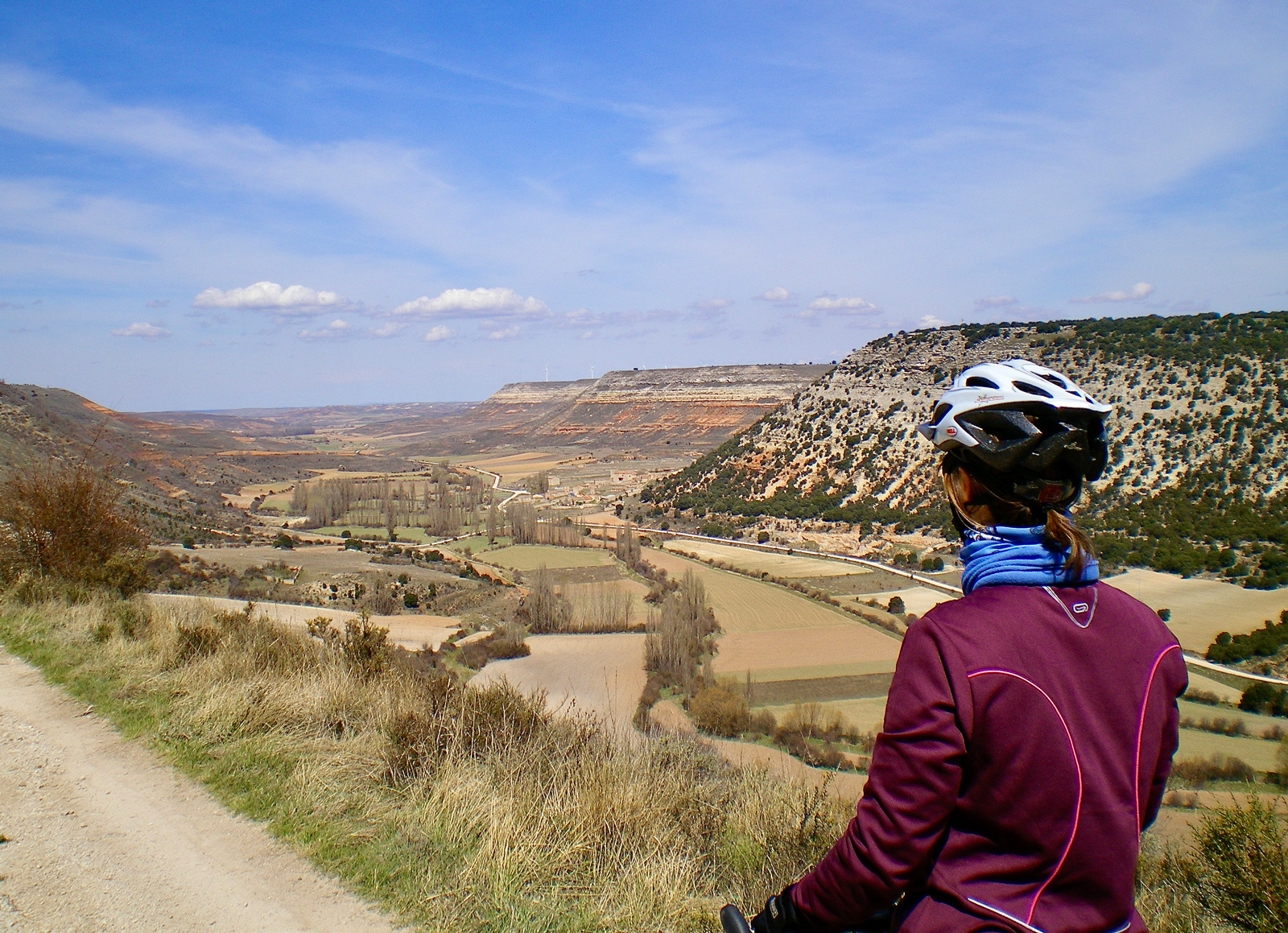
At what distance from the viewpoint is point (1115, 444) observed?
46.3 metres

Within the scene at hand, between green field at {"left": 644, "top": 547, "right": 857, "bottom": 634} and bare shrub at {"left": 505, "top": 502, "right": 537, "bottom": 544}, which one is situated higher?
bare shrub at {"left": 505, "top": 502, "right": 537, "bottom": 544}

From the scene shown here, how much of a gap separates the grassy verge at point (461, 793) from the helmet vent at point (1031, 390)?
9.80 ft

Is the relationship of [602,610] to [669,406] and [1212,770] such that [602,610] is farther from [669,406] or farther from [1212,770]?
[669,406]

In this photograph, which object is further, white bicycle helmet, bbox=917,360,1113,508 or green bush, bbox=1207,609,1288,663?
green bush, bbox=1207,609,1288,663

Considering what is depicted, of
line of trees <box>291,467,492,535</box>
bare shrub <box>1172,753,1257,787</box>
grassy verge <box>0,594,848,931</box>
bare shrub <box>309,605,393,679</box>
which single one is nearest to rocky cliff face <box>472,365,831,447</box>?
line of trees <box>291,467,492,535</box>

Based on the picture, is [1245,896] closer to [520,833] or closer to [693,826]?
[693,826]

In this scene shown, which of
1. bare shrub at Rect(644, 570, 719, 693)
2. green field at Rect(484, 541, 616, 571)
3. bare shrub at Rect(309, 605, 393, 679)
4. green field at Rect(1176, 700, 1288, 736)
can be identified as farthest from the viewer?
green field at Rect(484, 541, 616, 571)

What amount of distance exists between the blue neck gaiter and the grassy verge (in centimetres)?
271

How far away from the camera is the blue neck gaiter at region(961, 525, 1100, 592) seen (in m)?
1.86

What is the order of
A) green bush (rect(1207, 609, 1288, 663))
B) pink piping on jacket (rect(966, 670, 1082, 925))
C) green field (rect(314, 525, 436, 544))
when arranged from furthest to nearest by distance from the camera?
green field (rect(314, 525, 436, 544)) < green bush (rect(1207, 609, 1288, 663)) < pink piping on jacket (rect(966, 670, 1082, 925))

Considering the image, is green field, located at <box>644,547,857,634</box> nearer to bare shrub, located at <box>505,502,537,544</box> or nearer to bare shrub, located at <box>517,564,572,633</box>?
bare shrub, located at <box>517,564,572,633</box>

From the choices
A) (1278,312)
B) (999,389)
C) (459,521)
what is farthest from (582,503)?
(999,389)

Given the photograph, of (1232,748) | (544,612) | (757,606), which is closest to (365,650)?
(1232,748)

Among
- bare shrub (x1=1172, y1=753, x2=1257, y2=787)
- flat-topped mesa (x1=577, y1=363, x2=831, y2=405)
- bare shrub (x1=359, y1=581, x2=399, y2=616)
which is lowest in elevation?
bare shrub (x1=1172, y1=753, x2=1257, y2=787)
